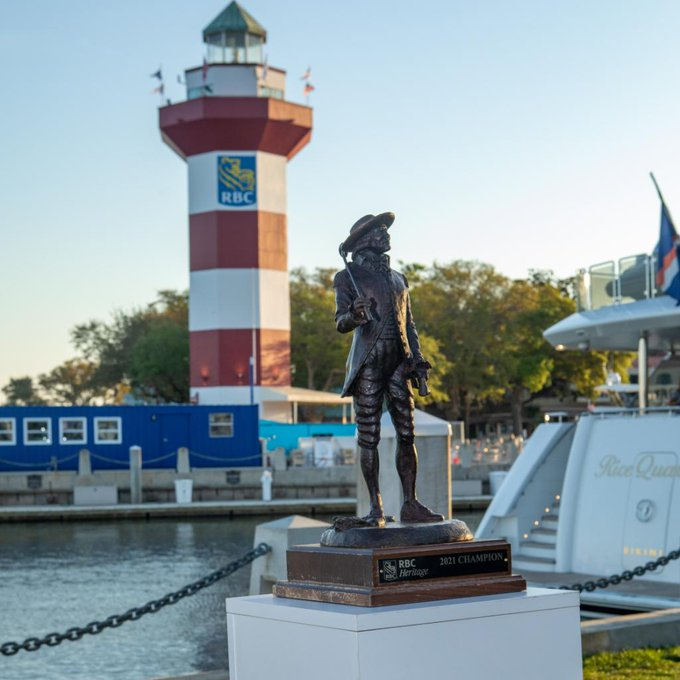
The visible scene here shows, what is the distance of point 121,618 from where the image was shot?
36.9 feet

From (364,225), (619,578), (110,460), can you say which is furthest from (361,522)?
(110,460)

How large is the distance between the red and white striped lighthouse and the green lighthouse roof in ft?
21.7

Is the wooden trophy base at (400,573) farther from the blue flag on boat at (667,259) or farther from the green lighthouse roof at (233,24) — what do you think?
the green lighthouse roof at (233,24)

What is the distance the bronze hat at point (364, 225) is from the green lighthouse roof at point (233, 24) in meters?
57.9

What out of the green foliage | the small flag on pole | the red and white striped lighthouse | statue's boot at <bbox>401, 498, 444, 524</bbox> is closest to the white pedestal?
statue's boot at <bbox>401, 498, 444, 524</bbox>

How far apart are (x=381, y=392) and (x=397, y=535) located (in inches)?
37.0

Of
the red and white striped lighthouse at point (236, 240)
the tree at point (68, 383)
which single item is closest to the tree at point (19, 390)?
the tree at point (68, 383)

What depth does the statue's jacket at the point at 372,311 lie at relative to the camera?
297 inches

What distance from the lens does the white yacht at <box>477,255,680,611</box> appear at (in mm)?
16750

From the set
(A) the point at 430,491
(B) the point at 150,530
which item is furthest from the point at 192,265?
(A) the point at 430,491

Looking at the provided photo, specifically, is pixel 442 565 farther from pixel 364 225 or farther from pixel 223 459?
pixel 223 459

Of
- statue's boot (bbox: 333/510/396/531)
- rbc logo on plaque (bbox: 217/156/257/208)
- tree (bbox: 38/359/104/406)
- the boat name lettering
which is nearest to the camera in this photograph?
statue's boot (bbox: 333/510/396/531)

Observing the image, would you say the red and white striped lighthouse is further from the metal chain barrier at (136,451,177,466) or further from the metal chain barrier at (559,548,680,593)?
the metal chain barrier at (559,548,680,593)

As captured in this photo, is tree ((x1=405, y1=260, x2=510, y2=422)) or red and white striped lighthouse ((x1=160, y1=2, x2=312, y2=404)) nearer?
red and white striped lighthouse ((x1=160, y1=2, x2=312, y2=404))
